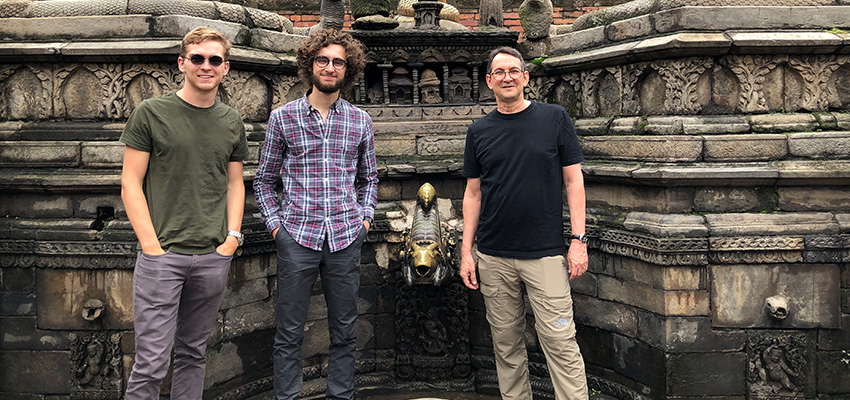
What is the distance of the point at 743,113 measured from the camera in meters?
4.22

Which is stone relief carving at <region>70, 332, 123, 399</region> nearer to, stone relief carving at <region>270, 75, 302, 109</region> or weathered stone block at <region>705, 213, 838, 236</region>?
stone relief carving at <region>270, 75, 302, 109</region>

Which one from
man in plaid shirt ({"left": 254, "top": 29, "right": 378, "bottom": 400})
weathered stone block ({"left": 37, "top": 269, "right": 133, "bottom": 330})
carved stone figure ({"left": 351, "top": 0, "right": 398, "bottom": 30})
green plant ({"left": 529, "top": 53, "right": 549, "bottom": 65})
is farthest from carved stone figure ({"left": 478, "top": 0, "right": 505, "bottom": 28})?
weathered stone block ({"left": 37, "top": 269, "right": 133, "bottom": 330})

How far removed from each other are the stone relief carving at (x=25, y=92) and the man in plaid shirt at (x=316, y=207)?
193 centimetres

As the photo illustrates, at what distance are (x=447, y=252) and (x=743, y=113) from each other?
2.31 meters

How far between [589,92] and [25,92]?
4224 millimetres

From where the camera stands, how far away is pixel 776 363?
4043 mm

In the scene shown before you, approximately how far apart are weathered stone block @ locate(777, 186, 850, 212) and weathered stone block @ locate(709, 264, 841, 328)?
40 cm

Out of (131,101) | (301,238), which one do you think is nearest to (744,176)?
(301,238)

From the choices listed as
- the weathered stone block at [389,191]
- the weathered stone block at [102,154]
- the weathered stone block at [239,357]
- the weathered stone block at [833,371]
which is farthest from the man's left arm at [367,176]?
the weathered stone block at [833,371]

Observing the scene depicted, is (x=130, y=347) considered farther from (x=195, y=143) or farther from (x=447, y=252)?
(x=447, y=252)

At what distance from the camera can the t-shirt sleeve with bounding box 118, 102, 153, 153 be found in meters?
2.94

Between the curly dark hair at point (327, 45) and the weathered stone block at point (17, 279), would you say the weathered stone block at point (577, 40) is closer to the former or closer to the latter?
the curly dark hair at point (327, 45)

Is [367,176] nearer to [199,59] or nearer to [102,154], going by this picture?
[199,59]

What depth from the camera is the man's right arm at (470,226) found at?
3600 mm
